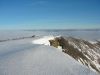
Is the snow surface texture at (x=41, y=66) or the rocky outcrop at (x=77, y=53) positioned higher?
the snow surface texture at (x=41, y=66)

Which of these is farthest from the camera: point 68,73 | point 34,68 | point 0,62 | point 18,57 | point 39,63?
point 18,57

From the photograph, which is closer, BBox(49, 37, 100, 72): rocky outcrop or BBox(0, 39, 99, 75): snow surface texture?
BBox(0, 39, 99, 75): snow surface texture

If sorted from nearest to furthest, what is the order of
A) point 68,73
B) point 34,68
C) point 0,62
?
point 68,73 < point 34,68 < point 0,62

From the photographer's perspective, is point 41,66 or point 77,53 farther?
point 77,53

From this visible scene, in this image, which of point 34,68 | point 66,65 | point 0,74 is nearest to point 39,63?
point 34,68

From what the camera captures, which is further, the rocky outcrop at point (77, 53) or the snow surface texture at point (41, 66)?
the rocky outcrop at point (77, 53)

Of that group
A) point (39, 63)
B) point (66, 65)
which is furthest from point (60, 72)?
point (39, 63)

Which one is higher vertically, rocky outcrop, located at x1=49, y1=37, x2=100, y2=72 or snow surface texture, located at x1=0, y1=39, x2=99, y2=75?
snow surface texture, located at x1=0, y1=39, x2=99, y2=75

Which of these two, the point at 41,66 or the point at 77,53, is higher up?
the point at 41,66

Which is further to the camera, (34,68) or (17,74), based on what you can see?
(34,68)

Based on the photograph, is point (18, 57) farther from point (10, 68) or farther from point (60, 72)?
point (60, 72)
